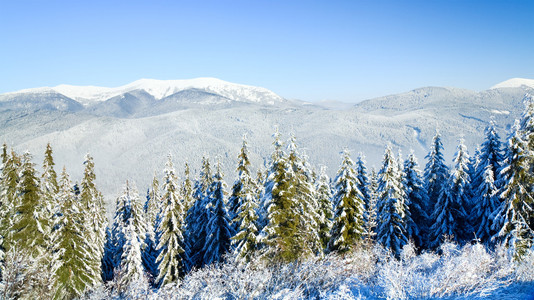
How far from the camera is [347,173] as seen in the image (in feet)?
70.3

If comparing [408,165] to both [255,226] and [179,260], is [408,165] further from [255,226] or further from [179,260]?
[179,260]

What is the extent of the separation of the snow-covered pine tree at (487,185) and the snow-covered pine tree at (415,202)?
381cm

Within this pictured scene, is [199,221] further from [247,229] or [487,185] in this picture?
[487,185]

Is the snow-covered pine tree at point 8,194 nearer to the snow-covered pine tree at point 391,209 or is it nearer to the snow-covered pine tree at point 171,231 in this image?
the snow-covered pine tree at point 171,231

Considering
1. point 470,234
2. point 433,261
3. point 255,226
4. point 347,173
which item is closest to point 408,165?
point 470,234

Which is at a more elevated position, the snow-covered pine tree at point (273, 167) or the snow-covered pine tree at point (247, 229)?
the snow-covered pine tree at point (273, 167)

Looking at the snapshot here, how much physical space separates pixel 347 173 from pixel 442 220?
10447mm

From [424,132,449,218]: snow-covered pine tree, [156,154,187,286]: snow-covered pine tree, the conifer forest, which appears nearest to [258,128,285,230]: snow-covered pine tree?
the conifer forest

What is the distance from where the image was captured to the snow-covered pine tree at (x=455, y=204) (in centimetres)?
2459

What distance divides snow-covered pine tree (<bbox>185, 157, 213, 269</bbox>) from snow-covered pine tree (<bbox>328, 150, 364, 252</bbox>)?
10.7 m

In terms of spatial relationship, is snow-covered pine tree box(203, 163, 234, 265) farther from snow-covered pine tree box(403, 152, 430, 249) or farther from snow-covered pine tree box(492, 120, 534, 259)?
snow-covered pine tree box(492, 120, 534, 259)

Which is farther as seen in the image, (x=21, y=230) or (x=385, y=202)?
(x=385, y=202)

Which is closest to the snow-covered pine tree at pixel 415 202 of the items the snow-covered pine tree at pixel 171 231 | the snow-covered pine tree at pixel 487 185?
the snow-covered pine tree at pixel 487 185

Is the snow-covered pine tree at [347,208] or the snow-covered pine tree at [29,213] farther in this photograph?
the snow-covered pine tree at [347,208]
